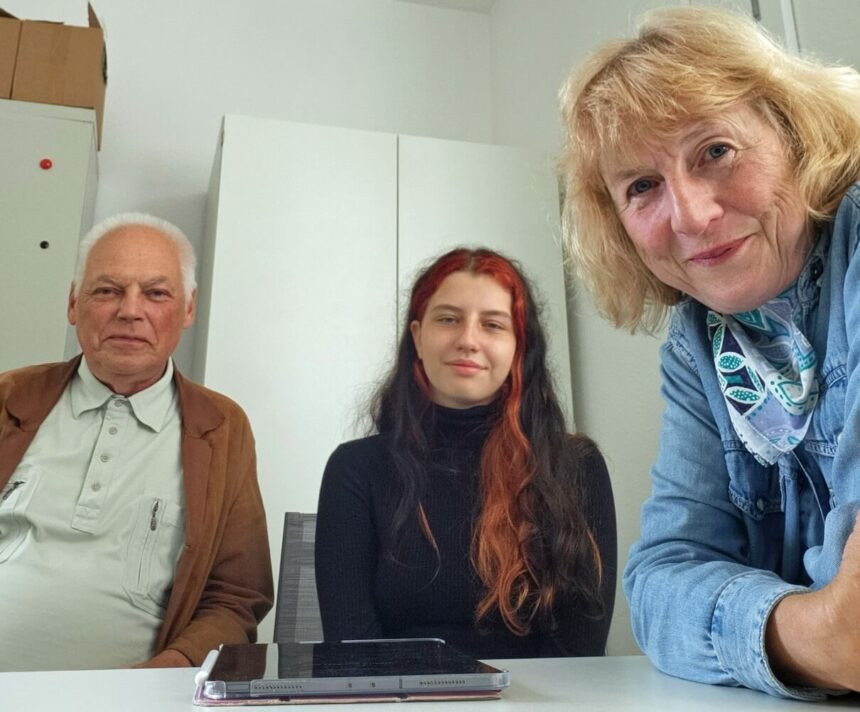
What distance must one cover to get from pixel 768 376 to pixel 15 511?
3.78 feet

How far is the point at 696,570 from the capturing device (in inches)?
28.4

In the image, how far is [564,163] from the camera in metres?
0.96

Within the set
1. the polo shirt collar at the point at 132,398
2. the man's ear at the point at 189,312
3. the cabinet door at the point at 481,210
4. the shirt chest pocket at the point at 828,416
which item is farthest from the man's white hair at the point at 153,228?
the shirt chest pocket at the point at 828,416

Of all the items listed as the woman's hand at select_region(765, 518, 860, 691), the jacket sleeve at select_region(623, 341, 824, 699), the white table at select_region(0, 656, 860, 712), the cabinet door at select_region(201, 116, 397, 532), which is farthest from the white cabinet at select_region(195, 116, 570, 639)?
the woman's hand at select_region(765, 518, 860, 691)

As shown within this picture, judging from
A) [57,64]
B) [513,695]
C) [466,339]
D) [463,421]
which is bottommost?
[513,695]

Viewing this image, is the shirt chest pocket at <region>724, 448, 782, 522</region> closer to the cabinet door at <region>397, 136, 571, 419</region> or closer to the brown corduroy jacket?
the brown corduroy jacket

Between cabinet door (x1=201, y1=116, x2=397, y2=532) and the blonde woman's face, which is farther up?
cabinet door (x1=201, y1=116, x2=397, y2=532)

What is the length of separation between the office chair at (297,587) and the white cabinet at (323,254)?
17.3 inches

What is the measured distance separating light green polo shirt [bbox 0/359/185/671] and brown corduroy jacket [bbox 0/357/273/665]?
35mm

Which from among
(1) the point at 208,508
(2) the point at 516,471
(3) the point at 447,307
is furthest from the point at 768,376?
(1) the point at 208,508

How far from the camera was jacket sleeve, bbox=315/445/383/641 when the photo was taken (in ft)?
3.98

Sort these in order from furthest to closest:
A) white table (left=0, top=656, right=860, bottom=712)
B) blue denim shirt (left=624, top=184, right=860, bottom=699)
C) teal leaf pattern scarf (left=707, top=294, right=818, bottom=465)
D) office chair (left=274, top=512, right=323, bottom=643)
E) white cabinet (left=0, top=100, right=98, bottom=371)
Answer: white cabinet (left=0, top=100, right=98, bottom=371)
office chair (left=274, top=512, right=323, bottom=643)
teal leaf pattern scarf (left=707, top=294, right=818, bottom=465)
blue denim shirt (left=624, top=184, right=860, bottom=699)
white table (left=0, top=656, right=860, bottom=712)

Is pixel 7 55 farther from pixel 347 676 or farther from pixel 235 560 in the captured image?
pixel 347 676

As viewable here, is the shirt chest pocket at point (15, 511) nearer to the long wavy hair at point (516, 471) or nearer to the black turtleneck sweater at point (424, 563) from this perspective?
the black turtleneck sweater at point (424, 563)
